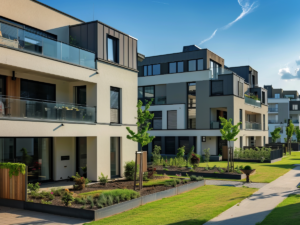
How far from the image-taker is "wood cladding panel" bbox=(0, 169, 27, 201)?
11344 mm

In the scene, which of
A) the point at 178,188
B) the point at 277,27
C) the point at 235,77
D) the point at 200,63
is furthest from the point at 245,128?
the point at 178,188

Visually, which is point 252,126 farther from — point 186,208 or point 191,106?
point 186,208

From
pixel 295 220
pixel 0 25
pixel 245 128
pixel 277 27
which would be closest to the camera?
pixel 295 220

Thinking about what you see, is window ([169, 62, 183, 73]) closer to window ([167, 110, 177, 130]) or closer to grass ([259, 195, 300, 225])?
window ([167, 110, 177, 130])

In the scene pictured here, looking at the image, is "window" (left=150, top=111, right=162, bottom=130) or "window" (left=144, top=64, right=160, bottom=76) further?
"window" (left=144, top=64, right=160, bottom=76)

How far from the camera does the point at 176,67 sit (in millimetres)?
34719

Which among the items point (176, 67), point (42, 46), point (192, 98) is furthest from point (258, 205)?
point (176, 67)

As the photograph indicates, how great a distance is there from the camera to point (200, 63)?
3312cm

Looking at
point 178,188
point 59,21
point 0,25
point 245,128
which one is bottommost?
point 178,188

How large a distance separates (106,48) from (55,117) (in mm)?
5582

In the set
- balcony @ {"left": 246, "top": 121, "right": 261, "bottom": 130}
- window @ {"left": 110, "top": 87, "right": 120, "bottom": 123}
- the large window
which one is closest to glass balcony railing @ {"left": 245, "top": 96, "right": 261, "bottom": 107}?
balcony @ {"left": 246, "top": 121, "right": 261, "bottom": 130}

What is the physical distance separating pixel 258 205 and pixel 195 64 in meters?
23.9

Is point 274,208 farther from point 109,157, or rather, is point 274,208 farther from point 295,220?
point 109,157

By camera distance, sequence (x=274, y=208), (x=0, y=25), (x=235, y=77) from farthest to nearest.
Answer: (x=235, y=77)
(x=0, y=25)
(x=274, y=208)
